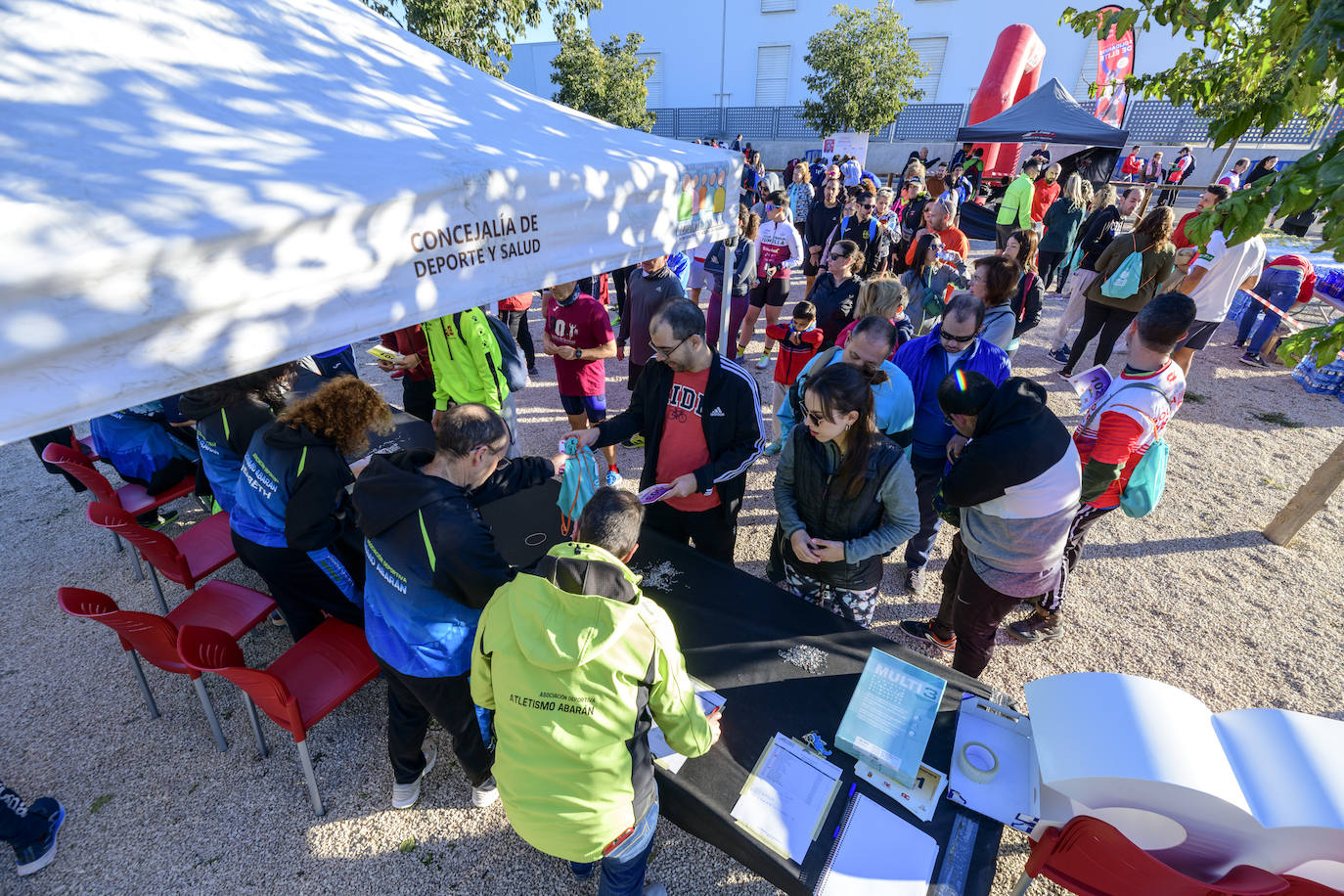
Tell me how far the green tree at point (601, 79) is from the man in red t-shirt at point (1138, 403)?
16.7 metres

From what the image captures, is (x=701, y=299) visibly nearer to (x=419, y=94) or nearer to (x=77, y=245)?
(x=419, y=94)

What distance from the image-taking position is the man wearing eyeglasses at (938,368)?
10.2 feet

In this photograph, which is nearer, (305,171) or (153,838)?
(305,171)

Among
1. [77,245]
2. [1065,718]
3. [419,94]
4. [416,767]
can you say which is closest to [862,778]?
[1065,718]

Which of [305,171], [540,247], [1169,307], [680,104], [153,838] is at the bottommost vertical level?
[153,838]

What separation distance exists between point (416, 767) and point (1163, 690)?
2854 mm

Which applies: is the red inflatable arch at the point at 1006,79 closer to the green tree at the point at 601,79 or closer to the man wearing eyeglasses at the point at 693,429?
the green tree at the point at 601,79

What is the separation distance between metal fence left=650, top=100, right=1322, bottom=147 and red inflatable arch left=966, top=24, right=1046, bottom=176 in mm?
2923

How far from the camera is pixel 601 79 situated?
16438 mm

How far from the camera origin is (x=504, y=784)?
1.71 meters

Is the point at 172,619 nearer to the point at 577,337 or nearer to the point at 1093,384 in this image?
the point at 577,337

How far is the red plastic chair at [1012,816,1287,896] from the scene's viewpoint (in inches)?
55.9

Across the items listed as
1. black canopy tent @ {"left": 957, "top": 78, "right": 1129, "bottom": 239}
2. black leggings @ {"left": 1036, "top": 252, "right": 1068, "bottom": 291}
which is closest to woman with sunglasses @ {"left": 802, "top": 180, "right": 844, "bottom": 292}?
black leggings @ {"left": 1036, "top": 252, "right": 1068, "bottom": 291}

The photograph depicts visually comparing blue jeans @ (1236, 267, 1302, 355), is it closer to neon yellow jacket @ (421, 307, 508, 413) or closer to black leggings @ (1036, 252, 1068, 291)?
black leggings @ (1036, 252, 1068, 291)
